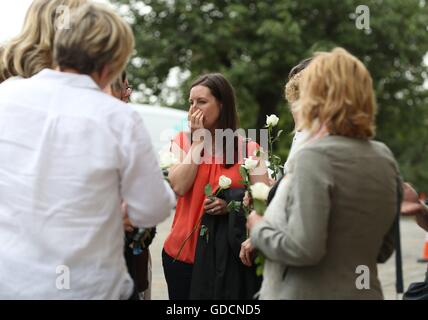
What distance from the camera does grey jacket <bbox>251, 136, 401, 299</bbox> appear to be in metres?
2.35

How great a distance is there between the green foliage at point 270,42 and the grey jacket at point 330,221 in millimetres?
19282

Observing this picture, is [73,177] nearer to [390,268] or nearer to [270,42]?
[390,268]

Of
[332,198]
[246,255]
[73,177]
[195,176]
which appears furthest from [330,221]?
[195,176]

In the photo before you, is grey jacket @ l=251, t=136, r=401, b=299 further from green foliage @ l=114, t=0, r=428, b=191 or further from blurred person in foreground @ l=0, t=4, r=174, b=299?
green foliage @ l=114, t=0, r=428, b=191

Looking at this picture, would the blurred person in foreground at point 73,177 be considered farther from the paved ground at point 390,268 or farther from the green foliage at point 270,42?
the green foliage at point 270,42

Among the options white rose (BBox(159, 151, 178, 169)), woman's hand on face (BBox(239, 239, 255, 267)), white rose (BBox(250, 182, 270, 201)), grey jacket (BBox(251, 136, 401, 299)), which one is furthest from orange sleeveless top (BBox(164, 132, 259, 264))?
grey jacket (BBox(251, 136, 401, 299))

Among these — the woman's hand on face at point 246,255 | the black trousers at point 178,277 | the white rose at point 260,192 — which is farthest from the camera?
the black trousers at point 178,277

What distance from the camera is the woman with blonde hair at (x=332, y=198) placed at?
235cm

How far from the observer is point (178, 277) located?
379cm

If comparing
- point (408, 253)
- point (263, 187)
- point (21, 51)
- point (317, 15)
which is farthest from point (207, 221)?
point (317, 15)

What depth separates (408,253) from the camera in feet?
38.6

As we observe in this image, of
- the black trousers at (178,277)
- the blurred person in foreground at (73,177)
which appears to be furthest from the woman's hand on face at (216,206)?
the blurred person in foreground at (73,177)

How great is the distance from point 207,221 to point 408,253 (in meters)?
8.72

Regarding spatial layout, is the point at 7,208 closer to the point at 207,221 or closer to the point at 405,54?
the point at 207,221
